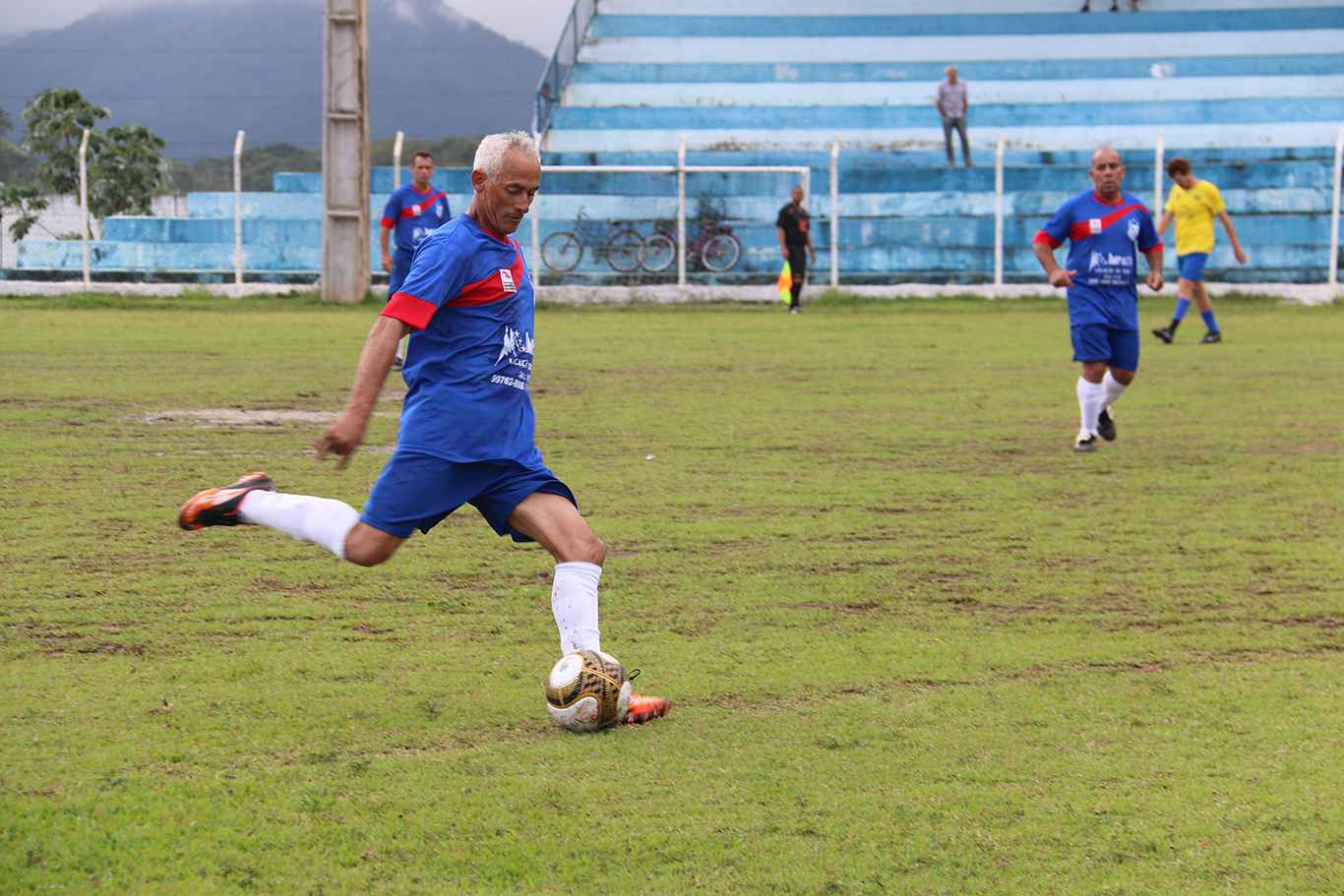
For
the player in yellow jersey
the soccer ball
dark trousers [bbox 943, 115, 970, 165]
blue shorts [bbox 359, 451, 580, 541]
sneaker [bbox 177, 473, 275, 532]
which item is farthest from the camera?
dark trousers [bbox 943, 115, 970, 165]

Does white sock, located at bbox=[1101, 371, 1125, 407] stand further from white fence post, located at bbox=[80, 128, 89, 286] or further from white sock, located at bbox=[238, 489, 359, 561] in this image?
white fence post, located at bbox=[80, 128, 89, 286]

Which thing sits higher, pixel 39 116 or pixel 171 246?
pixel 39 116

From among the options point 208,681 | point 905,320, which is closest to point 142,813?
point 208,681

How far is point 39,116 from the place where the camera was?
109ft

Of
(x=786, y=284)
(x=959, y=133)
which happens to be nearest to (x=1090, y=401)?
(x=786, y=284)

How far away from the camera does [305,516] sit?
5.32 meters

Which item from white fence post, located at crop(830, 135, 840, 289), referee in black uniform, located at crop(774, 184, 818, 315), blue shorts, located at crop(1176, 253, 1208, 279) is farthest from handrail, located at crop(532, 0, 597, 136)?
blue shorts, located at crop(1176, 253, 1208, 279)

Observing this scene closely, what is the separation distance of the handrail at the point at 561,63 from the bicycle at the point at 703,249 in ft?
14.7

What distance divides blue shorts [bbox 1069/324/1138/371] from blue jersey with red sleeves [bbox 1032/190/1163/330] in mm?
50

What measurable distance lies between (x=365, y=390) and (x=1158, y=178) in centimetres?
2466

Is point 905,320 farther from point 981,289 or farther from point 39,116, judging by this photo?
point 39,116

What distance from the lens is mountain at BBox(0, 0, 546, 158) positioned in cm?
4853

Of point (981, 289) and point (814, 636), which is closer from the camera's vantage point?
point (814, 636)

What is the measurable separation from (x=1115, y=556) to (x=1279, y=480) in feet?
9.09
